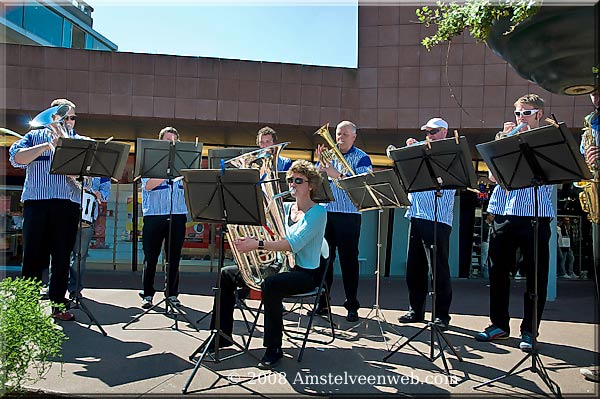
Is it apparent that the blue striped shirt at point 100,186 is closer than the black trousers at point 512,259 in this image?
No

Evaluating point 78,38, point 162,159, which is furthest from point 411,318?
point 78,38

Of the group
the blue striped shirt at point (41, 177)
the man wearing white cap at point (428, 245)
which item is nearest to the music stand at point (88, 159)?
the blue striped shirt at point (41, 177)

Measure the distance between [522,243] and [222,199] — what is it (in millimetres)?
2958

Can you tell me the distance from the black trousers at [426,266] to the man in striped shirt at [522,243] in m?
0.49

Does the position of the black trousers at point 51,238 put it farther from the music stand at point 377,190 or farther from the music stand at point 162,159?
the music stand at point 377,190

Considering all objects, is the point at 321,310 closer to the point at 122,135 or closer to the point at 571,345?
the point at 571,345

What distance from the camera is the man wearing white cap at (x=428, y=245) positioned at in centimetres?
546

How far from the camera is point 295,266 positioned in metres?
4.45

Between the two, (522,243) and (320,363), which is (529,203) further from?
(320,363)

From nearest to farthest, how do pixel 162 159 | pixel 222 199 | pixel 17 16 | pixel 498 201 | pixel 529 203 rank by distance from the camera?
pixel 222 199, pixel 529 203, pixel 498 201, pixel 162 159, pixel 17 16

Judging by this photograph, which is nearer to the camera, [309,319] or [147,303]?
[309,319]

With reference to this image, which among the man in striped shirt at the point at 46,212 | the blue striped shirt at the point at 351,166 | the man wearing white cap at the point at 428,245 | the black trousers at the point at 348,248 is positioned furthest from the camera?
the black trousers at the point at 348,248

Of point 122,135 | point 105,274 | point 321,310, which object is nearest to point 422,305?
point 321,310

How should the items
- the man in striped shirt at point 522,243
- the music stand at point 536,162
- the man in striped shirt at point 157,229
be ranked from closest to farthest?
1. the music stand at point 536,162
2. the man in striped shirt at point 522,243
3. the man in striped shirt at point 157,229
